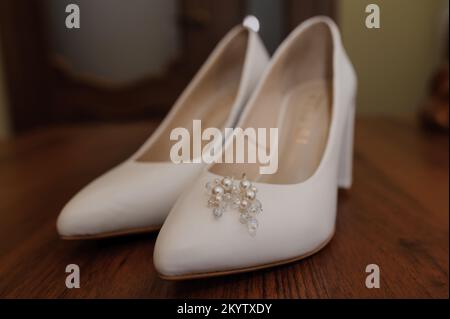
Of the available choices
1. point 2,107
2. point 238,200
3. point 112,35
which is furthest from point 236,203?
point 2,107

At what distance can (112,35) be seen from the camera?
29cm

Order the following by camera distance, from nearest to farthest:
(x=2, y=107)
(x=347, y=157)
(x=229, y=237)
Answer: (x=229, y=237), (x=347, y=157), (x=2, y=107)

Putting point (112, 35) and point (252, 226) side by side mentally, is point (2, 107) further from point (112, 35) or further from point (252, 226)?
point (252, 226)

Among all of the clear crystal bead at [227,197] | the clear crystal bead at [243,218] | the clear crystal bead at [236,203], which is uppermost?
the clear crystal bead at [227,197]

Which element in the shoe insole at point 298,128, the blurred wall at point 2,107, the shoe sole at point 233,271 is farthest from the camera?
the blurred wall at point 2,107

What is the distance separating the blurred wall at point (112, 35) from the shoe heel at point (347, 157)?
0.20 meters

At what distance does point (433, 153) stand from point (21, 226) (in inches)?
17.0

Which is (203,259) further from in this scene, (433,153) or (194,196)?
(433,153)

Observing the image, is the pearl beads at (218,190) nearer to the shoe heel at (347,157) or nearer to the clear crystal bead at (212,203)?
the clear crystal bead at (212,203)

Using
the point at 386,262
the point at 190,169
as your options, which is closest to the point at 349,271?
the point at 386,262

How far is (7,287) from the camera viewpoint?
0.24 meters

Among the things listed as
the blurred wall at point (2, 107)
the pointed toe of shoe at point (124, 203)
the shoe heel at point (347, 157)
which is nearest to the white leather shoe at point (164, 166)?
the pointed toe of shoe at point (124, 203)

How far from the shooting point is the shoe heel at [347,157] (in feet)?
1.35

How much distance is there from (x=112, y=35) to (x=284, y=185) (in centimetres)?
16
